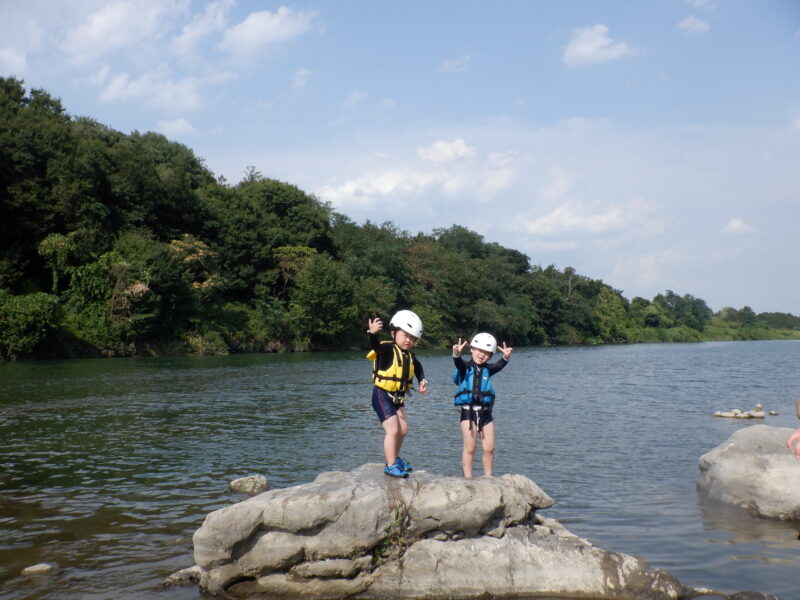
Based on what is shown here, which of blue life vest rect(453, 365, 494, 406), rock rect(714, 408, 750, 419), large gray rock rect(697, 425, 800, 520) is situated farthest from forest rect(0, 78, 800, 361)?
large gray rock rect(697, 425, 800, 520)

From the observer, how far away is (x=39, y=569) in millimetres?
7574

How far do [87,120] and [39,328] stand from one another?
1392 inches

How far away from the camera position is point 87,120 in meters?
69.2

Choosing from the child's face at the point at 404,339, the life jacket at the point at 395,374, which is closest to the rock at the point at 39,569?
the life jacket at the point at 395,374

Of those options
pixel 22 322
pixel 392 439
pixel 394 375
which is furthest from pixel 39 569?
pixel 22 322

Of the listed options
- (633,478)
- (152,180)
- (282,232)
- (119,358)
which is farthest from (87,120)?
(633,478)

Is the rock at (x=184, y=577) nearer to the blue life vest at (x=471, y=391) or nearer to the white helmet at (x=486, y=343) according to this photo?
the blue life vest at (x=471, y=391)

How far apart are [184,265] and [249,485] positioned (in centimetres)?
4661

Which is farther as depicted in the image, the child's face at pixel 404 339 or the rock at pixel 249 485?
the rock at pixel 249 485

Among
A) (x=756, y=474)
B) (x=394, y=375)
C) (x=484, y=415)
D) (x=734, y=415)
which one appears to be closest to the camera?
(x=394, y=375)

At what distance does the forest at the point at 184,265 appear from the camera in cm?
4616

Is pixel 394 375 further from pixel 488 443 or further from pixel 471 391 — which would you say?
pixel 488 443

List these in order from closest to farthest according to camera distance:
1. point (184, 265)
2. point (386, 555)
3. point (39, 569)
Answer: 1. point (386, 555)
2. point (39, 569)
3. point (184, 265)

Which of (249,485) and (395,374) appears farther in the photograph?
(249,485)
